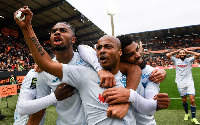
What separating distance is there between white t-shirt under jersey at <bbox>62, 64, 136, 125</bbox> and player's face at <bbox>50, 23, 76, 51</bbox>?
0.54 meters

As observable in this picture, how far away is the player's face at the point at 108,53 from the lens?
155 cm

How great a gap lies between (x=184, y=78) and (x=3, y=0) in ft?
51.6

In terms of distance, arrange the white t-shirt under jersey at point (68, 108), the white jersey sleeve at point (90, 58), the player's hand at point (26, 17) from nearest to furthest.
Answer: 1. the player's hand at point (26, 17)
2. the white jersey sleeve at point (90, 58)
3. the white t-shirt under jersey at point (68, 108)

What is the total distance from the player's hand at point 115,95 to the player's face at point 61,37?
839 millimetres

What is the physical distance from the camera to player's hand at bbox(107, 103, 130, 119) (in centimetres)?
132

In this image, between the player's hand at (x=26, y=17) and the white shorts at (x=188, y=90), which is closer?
the player's hand at (x=26, y=17)

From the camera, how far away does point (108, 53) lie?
155cm

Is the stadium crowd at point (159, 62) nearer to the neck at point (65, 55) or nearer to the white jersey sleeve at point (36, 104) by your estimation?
the neck at point (65, 55)

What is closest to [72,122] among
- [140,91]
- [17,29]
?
[140,91]

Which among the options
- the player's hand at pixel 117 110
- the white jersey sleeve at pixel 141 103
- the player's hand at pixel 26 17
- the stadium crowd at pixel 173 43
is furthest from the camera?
the stadium crowd at pixel 173 43

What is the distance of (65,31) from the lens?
1.99 metres

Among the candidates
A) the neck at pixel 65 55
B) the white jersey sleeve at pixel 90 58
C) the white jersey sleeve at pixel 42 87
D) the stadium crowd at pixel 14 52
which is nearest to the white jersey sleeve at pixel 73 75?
the white jersey sleeve at pixel 90 58

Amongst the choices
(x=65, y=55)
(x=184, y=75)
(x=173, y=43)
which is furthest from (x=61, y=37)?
(x=173, y=43)

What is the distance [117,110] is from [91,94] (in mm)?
270
